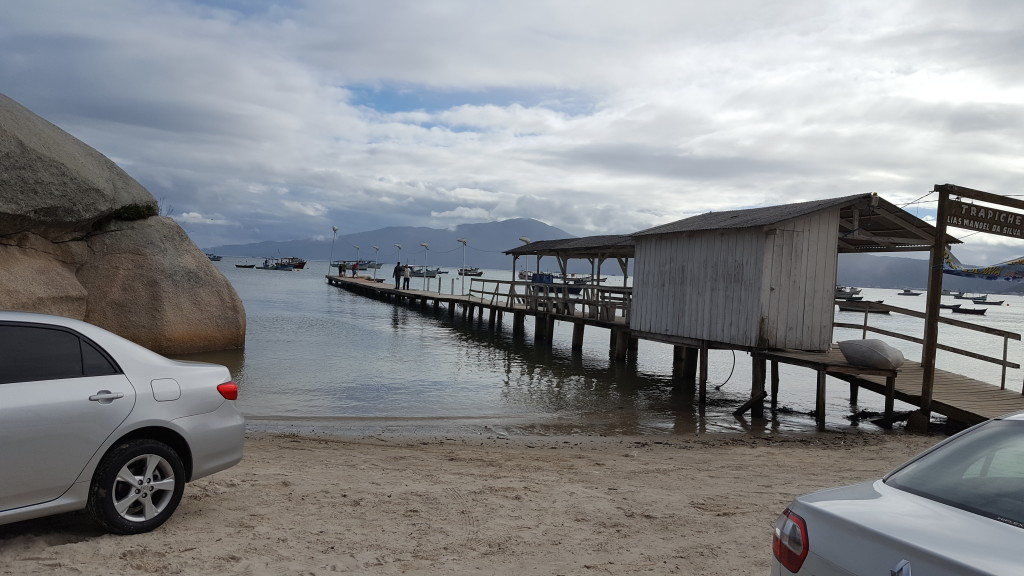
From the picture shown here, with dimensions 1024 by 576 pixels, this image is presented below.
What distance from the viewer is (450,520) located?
19.3ft

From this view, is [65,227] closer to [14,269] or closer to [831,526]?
[14,269]

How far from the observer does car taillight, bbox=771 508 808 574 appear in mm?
3025


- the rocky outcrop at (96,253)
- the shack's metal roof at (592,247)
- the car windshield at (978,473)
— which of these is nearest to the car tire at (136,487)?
the car windshield at (978,473)

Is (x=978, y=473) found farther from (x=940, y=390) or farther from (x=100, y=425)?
(x=940, y=390)

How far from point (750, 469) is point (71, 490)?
24.7 feet

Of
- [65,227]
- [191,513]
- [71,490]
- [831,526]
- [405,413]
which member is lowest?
[405,413]

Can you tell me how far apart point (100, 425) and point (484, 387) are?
1435 centimetres

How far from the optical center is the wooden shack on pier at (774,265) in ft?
49.4

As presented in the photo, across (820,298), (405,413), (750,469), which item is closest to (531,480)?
(750,469)

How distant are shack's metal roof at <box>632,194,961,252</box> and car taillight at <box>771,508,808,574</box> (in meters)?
12.4

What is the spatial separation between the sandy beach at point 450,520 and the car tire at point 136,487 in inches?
5.1

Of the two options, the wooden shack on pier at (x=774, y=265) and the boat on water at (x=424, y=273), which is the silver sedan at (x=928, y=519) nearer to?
the wooden shack on pier at (x=774, y=265)

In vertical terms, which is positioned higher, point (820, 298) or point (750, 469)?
point (820, 298)

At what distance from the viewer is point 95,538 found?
4859 millimetres
